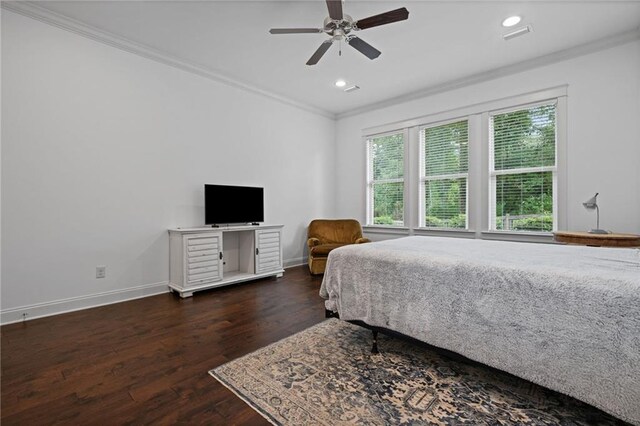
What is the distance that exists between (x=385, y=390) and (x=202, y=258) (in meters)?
2.74

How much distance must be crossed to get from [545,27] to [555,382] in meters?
3.50

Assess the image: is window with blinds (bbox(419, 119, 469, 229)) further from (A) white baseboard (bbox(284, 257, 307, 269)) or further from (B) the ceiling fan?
(B) the ceiling fan

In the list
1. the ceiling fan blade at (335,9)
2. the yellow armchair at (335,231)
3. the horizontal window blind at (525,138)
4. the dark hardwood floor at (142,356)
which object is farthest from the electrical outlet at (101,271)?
the horizontal window blind at (525,138)

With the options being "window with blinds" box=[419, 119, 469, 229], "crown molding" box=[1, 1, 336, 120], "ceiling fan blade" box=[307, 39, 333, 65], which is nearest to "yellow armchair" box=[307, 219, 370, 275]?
"window with blinds" box=[419, 119, 469, 229]

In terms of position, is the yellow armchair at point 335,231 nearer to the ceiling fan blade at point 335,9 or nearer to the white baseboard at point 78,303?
the white baseboard at point 78,303

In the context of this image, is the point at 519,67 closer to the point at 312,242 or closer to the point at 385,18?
the point at 385,18

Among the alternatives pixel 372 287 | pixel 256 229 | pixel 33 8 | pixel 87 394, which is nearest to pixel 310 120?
pixel 256 229

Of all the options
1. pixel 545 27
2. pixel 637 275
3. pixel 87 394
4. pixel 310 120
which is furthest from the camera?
pixel 310 120

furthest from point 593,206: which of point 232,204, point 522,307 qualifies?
point 232,204

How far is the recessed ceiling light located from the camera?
2943 millimetres

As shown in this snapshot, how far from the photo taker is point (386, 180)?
5410mm

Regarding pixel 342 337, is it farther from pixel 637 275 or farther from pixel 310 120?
pixel 310 120

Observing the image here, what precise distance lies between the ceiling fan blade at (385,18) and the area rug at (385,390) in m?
2.44

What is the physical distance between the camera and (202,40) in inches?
131
